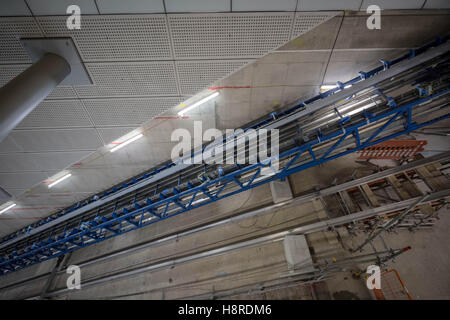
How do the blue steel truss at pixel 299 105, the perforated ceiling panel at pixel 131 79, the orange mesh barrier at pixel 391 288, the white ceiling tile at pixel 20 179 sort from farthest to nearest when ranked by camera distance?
the white ceiling tile at pixel 20 179 → the orange mesh barrier at pixel 391 288 → the blue steel truss at pixel 299 105 → the perforated ceiling panel at pixel 131 79

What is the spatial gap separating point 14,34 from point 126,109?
5.64 feet

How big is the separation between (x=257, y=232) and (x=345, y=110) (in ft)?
12.2

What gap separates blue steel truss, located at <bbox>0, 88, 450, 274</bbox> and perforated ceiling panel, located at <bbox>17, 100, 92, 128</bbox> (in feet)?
8.40

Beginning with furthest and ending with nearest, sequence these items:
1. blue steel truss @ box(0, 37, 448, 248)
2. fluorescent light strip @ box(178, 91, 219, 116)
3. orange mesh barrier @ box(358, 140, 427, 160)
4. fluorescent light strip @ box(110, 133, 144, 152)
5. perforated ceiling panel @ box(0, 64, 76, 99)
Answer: fluorescent light strip @ box(110, 133, 144, 152)
orange mesh barrier @ box(358, 140, 427, 160)
fluorescent light strip @ box(178, 91, 219, 116)
blue steel truss @ box(0, 37, 448, 248)
perforated ceiling panel @ box(0, 64, 76, 99)

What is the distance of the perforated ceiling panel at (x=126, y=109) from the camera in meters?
3.77

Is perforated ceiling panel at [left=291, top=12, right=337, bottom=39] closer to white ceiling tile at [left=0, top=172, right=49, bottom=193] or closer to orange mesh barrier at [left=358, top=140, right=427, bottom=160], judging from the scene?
orange mesh barrier at [left=358, top=140, right=427, bottom=160]

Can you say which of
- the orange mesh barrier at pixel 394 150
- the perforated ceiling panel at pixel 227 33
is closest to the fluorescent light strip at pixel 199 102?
the perforated ceiling panel at pixel 227 33

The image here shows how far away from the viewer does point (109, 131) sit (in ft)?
14.1

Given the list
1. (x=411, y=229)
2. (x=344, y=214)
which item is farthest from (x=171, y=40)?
(x=411, y=229)

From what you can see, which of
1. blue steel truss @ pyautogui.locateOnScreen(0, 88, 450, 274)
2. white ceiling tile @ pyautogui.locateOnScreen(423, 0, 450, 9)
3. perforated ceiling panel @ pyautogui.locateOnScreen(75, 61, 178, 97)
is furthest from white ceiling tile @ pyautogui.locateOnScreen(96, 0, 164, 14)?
white ceiling tile @ pyautogui.locateOnScreen(423, 0, 450, 9)

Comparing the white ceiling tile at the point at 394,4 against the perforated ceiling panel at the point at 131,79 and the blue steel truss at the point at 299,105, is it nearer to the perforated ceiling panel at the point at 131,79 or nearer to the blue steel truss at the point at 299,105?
the blue steel truss at the point at 299,105

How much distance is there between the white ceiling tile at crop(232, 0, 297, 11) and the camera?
108 inches

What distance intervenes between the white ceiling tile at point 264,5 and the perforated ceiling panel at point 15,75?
321 centimetres

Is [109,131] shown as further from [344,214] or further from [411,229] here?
[411,229]
